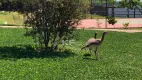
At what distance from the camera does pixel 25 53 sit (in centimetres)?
1433

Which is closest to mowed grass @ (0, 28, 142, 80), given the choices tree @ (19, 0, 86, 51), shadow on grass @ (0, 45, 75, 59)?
shadow on grass @ (0, 45, 75, 59)

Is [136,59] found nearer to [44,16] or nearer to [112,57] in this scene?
[112,57]

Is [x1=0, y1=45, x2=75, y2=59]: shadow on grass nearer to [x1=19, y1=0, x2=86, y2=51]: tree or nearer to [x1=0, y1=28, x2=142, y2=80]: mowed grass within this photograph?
[x1=0, y1=28, x2=142, y2=80]: mowed grass

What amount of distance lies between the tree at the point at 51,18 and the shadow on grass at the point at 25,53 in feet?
1.85

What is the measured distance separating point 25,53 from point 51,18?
170 centimetres

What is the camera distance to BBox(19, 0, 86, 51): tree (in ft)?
48.0

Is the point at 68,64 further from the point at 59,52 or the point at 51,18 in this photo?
the point at 51,18

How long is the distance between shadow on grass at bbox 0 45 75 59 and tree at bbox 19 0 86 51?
56cm

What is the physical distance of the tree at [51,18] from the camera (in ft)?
48.0

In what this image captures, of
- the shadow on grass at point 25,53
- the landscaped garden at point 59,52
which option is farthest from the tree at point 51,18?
the shadow on grass at point 25,53

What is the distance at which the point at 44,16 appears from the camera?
14.8 m

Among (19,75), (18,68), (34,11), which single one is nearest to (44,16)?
(34,11)

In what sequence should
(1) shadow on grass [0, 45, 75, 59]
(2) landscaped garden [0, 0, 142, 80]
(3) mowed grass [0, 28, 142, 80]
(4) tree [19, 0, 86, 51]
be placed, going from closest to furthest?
1. (3) mowed grass [0, 28, 142, 80]
2. (2) landscaped garden [0, 0, 142, 80]
3. (1) shadow on grass [0, 45, 75, 59]
4. (4) tree [19, 0, 86, 51]

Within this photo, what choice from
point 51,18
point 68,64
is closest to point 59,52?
point 51,18
